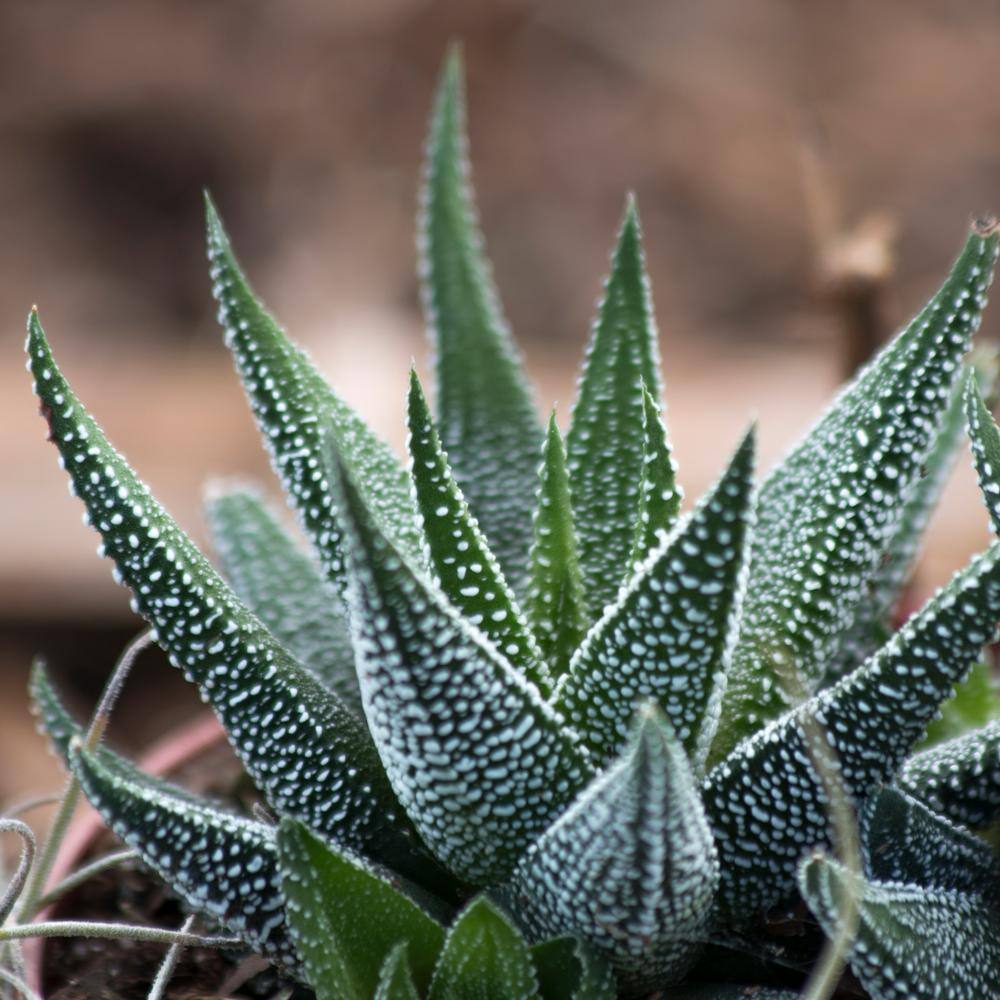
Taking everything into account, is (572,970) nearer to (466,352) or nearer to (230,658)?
(230,658)

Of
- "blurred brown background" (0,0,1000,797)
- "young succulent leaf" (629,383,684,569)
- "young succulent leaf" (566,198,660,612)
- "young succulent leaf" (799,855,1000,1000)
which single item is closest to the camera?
"young succulent leaf" (799,855,1000,1000)

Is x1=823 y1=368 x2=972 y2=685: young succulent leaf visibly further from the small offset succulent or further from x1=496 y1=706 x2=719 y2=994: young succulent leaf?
x1=496 y1=706 x2=719 y2=994: young succulent leaf

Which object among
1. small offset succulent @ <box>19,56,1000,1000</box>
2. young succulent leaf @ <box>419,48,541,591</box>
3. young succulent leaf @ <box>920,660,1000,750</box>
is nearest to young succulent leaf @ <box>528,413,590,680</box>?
small offset succulent @ <box>19,56,1000,1000</box>

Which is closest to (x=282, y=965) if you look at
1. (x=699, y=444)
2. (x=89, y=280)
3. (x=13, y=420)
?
(x=699, y=444)

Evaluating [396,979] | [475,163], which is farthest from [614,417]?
[475,163]

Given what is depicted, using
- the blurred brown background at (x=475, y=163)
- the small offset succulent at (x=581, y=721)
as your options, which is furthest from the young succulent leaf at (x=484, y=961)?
the blurred brown background at (x=475, y=163)
